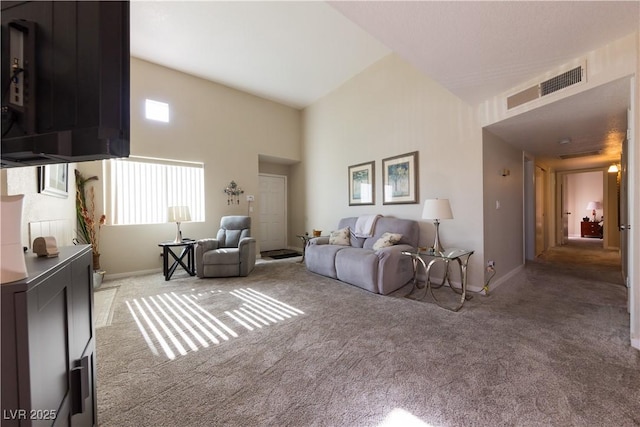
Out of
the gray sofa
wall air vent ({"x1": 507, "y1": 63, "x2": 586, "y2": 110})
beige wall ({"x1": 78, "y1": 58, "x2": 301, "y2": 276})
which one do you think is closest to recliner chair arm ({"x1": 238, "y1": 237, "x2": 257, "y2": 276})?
the gray sofa

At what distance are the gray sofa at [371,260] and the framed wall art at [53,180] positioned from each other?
3119mm

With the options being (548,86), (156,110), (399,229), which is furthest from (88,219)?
(548,86)

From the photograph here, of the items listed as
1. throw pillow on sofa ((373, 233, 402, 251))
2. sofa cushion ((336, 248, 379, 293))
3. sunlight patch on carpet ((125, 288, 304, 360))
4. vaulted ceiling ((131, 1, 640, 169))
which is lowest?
sunlight patch on carpet ((125, 288, 304, 360))

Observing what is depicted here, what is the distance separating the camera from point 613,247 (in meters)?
5.97

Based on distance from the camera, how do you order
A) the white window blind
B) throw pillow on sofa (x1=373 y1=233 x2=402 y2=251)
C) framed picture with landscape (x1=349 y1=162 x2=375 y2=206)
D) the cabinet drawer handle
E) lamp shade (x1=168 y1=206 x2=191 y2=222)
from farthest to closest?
framed picture with landscape (x1=349 y1=162 x2=375 y2=206) → the white window blind → lamp shade (x1=168 y1=206 x2=191 y2=222) → throw pillow on sofa (x1=373 y1=233 x2=402 y2=251) → the cabinet drawer handle

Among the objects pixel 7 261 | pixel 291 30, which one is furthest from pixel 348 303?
pixel 291 30

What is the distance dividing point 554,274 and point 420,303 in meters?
2.79

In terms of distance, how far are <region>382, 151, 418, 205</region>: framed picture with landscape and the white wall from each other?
0.30ft

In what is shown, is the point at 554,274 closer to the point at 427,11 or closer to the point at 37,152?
the point at 427,11

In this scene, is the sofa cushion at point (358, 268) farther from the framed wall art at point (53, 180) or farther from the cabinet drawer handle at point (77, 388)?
the framed wall art at point (53, 180)

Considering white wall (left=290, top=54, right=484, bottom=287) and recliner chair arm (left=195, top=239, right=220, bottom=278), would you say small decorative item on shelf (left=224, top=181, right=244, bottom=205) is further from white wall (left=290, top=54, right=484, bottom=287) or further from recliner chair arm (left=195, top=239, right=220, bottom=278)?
white wall (left=290, top=54, right=484, bottom=287)

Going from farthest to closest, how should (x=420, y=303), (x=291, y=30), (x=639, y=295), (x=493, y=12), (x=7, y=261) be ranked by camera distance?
Result: (x=291, y=30), (x=420, y=303), (x=639, y=295), (x=493, y=12), (x=7, y=261)

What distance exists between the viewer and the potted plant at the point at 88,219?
3.70 metres

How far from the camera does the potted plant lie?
3.70m
